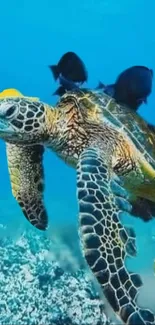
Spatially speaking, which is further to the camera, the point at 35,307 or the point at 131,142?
the point at 35,307

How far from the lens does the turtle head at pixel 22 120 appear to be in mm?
4566

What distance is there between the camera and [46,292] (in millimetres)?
6078

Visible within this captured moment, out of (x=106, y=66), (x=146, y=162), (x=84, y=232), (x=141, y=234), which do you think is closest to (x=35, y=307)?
(x=146, y=162)

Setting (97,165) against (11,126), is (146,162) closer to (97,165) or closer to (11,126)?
(97,165)

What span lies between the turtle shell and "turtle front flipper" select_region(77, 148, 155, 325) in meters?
0.81

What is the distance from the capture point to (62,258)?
21.8 ft

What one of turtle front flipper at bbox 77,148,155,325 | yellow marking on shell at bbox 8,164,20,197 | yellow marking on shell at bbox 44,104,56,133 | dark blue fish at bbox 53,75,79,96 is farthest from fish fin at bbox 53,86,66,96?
turtle front flipper at bbox 77,148,155,325

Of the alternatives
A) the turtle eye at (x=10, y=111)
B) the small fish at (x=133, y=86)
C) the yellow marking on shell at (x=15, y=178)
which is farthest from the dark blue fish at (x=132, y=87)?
the yellow marking on shell at (x=15, y=178)

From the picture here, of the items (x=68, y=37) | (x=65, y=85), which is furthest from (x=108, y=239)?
(x=68, y=37)

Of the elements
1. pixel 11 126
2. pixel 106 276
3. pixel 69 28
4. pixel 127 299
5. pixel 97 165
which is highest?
pixel 69 28

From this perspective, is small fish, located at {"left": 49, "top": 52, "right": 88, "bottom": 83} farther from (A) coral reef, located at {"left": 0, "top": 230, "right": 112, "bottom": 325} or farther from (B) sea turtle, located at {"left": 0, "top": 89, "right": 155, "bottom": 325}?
(A) coral reef, located at {"left": 0, "top": 230, "right": 112, "bottom": 325}

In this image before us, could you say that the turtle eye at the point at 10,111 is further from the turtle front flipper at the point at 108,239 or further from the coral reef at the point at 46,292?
the coral reef at the point at 46,292

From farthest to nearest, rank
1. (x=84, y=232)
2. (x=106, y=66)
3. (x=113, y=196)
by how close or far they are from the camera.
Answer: (x=106, y=66) < (x=113, y=196) < (x=84, y=232)

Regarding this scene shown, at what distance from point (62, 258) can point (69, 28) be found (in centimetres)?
6435
